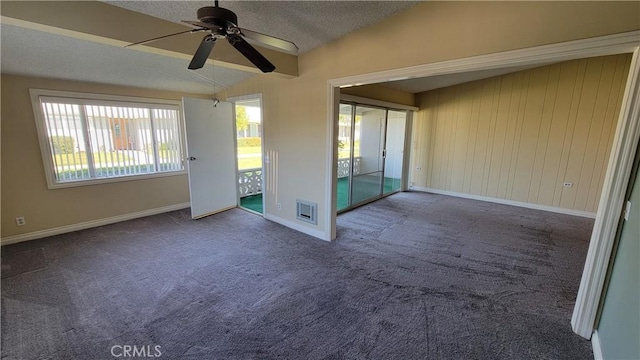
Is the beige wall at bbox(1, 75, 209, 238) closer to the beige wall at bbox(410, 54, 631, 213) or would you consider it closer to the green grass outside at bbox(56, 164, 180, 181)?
the green grass outside at bbox(56, 164, 180, 181)

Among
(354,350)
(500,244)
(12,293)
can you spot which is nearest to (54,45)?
(12,293)

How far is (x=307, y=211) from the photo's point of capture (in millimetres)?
3846

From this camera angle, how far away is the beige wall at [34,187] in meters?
3.30

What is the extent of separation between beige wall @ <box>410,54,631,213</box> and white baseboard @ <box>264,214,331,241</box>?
158 inches

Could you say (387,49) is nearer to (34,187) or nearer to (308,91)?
(308,91)

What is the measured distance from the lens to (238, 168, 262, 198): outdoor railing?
576cm

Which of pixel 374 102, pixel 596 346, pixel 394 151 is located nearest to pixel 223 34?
pixel 596 346

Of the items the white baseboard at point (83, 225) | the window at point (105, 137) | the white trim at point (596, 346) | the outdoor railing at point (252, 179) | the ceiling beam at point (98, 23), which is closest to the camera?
the white trim at point (596, 346)

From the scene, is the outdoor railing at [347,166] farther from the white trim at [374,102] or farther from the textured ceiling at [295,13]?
the textured ceiling at [295,13]

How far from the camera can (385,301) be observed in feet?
7.72

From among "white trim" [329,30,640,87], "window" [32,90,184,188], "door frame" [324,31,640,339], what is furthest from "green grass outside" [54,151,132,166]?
"door frame" [324,31,640,339]

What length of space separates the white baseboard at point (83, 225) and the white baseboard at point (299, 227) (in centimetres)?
195

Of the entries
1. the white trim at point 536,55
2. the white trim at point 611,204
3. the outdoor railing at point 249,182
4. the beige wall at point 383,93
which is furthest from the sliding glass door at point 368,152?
the white trim at point 611,204

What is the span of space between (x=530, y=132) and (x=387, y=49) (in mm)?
4059
